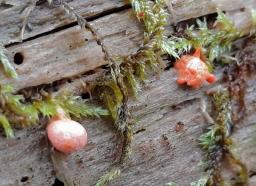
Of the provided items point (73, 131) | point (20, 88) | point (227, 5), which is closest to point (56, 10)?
point (20, 88)

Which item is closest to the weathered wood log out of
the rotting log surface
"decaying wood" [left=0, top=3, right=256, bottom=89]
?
the rotting log surface

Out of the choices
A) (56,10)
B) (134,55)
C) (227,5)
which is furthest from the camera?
(227,5)

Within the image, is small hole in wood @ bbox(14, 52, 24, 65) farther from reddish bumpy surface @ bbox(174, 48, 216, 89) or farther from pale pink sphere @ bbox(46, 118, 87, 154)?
reddish bumpy surface @ bbox(174, 48, 216, 89)

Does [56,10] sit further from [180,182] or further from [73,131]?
[180,182]

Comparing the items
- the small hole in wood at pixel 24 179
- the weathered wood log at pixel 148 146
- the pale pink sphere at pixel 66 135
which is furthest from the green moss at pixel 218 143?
the small hole in wood at pixel 24 179

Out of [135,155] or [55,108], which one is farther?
[135,155]

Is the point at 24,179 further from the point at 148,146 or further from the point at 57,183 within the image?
the point at 148,146

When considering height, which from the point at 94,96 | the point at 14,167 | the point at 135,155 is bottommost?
the point at 135,155
